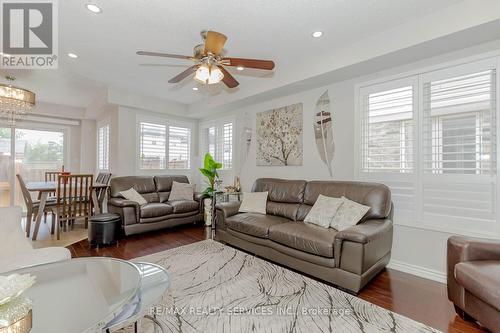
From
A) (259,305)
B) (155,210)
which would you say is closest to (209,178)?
(155,210)

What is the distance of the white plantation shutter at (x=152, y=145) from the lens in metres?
5.43

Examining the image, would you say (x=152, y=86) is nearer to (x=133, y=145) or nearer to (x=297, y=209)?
(x=133, y=145)

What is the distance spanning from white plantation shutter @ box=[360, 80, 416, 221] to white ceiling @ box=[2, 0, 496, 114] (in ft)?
2.57

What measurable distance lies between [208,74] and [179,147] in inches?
159

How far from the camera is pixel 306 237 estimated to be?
8.37 ft

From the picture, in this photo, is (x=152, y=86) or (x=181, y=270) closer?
(x=181, y=270)

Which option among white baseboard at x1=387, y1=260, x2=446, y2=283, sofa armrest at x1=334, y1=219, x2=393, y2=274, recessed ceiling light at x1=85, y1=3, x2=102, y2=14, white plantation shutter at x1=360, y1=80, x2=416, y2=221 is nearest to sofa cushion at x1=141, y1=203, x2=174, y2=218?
recessed ceiling light at x1=85, y1=3, x2=102, y2=14

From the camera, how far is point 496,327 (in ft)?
5.21

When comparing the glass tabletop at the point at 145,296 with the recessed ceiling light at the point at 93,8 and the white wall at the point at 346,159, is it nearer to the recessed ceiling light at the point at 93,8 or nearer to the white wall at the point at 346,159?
the recessed ceiling light at the point at 93,8

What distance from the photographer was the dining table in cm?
392

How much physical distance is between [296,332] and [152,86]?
4.64 m

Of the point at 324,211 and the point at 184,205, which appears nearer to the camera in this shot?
the point at 324,211

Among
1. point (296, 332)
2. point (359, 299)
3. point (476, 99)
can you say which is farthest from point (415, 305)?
point (476, 99)

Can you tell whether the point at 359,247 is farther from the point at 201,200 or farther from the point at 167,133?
the point at 167,133
